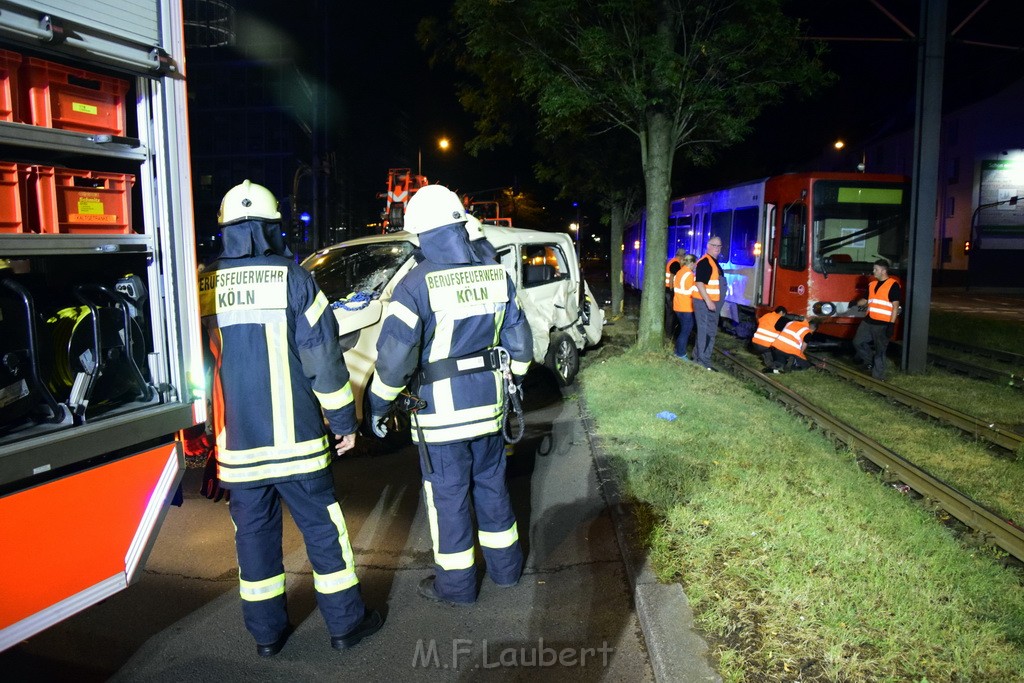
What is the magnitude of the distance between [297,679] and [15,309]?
192 cm

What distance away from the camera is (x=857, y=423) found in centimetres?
738

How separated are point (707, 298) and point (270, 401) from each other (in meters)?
8.12

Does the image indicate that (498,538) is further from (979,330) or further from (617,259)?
(617,259)

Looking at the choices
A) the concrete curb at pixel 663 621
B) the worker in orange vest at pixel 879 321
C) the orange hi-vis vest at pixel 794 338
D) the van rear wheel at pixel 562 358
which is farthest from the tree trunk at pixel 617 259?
the concrete curb at pixel 663 621

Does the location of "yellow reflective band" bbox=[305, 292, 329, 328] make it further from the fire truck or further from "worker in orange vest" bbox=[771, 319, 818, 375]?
"worker in orange vest" bbox=[771, 319, 818, 375]

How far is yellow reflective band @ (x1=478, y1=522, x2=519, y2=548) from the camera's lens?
392cm

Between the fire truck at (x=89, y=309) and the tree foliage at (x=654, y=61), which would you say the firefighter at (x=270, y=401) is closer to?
the fire truck at (x=89, y=309)

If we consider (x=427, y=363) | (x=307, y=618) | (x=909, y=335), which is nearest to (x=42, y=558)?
(x=307, y=618)

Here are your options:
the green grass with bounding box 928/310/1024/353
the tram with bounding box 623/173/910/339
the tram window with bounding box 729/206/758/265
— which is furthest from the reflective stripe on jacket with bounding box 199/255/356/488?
the green grass with bounding box 928/310/1024/353

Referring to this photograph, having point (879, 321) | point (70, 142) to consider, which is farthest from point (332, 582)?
point (879, 321)

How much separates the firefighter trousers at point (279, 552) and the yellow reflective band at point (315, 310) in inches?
27.5

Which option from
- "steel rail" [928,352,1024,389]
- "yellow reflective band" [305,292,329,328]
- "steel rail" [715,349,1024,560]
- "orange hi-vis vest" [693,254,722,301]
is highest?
"yellow reflective band" [305,292,329,328]

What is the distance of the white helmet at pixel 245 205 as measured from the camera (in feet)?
10.5

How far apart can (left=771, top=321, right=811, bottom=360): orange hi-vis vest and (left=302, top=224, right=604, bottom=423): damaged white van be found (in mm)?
2573
